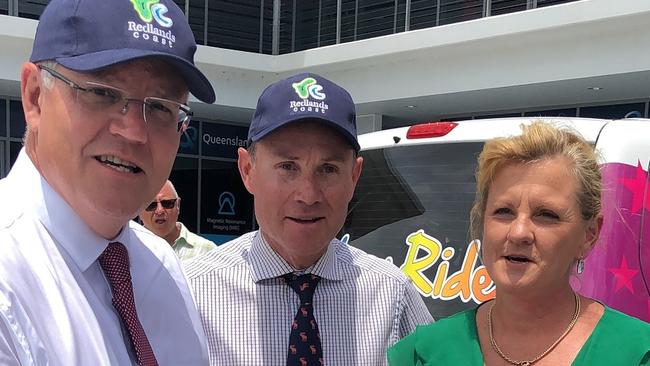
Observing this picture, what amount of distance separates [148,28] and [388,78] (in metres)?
10.9

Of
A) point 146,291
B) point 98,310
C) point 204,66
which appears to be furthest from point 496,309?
point 204,66

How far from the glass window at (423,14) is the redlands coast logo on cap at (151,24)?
11336 mm

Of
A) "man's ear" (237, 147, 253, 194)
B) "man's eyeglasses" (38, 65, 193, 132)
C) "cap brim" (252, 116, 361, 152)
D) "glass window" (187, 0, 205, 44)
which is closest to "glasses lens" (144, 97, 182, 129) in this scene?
"man's eyeglasses" (38, 65, 193, 132)

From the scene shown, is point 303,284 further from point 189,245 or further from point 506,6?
point 506,6

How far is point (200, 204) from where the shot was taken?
51.6 feet

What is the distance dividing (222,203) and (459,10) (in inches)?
286

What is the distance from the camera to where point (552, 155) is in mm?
1891

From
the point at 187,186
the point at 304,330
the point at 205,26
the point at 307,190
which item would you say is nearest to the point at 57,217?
the point at 307,190

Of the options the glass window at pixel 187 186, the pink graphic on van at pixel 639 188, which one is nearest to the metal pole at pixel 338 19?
the glass window at pixel 187 186

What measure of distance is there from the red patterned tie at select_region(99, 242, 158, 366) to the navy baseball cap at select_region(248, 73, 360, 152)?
635 millimetres

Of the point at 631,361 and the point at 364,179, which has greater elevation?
the point at 364,179

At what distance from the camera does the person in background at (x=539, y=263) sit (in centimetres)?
182

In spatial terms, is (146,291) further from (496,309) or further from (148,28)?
(496,309)

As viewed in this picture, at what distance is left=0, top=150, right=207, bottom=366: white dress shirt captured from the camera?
1315 millimetres
